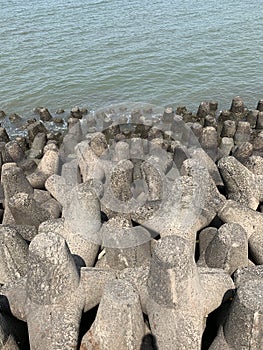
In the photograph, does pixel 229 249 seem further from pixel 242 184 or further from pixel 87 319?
pixel 242 184

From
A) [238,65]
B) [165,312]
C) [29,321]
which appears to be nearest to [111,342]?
[165,312]

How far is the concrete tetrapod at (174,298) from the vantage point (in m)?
3.62

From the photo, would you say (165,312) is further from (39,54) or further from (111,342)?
(39,54)

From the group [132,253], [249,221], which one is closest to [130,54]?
[249,221]

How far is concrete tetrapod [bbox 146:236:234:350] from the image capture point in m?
3.62

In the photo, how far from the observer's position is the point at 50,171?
7688 mm

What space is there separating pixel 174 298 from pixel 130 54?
16366 millimetres

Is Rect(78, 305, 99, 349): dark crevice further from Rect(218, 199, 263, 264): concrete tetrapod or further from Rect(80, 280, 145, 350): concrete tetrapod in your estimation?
Rect(218, 199, 263, 264): concrete tetrapod

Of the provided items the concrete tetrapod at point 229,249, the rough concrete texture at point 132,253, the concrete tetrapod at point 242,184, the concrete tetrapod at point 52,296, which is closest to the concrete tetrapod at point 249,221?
the rough concrete texture at point 132,253

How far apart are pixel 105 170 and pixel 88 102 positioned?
8.66 metres

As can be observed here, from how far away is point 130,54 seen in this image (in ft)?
61.2

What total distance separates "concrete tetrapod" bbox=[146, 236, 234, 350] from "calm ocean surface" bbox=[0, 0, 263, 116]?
11404 millimetres

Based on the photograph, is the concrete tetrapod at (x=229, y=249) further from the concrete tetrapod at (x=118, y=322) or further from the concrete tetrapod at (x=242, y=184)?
the concrete tetrapod at (x=242, y=184)

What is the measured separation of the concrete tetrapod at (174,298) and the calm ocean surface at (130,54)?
11.4m
